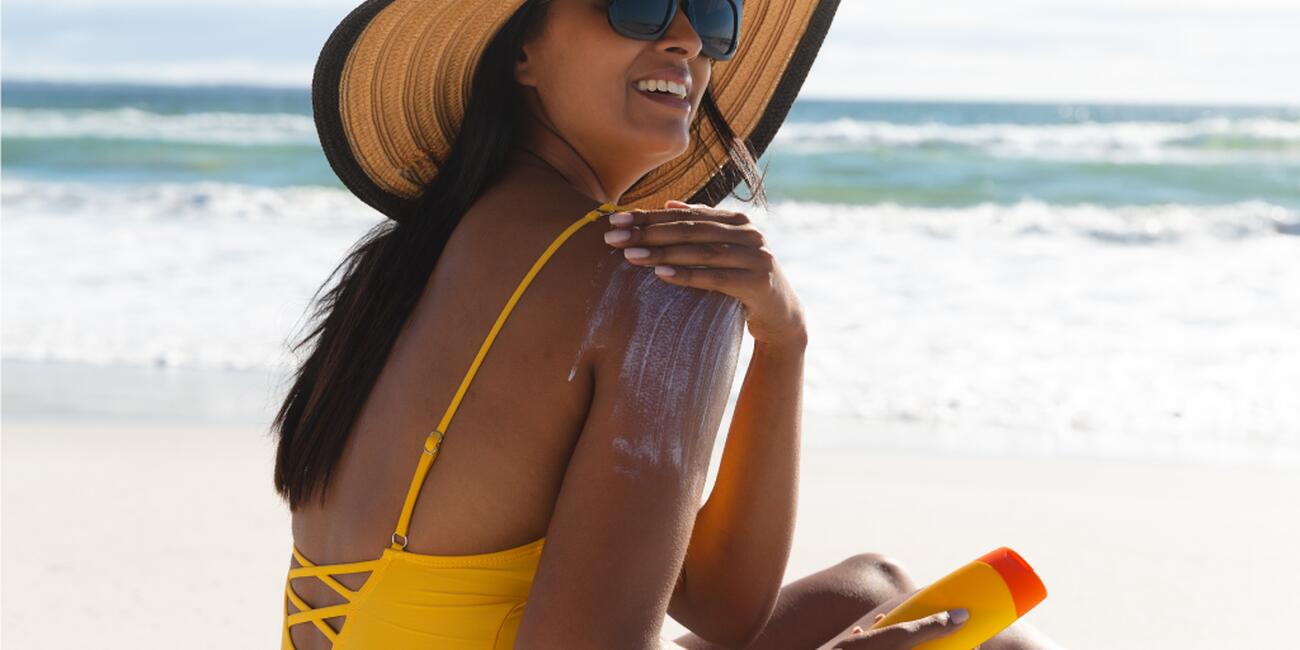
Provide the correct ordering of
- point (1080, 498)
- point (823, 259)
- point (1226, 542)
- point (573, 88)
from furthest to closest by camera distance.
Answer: point (823, 259), point (1080, 498), point (1226, 542), point (573, 88)

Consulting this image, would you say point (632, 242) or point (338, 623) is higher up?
point (632, 242)

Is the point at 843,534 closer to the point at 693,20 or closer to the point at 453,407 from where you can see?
the point at 693,20

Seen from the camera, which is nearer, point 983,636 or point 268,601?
point 983,636

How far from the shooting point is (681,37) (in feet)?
A: 6.22

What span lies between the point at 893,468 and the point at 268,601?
226 cm

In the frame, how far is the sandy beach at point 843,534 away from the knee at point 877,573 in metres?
1.32

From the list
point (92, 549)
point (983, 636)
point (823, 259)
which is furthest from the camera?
point (823, 259)

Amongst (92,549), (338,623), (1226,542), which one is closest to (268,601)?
(92,549)

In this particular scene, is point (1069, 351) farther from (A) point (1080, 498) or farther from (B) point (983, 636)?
(B) point (983, 636)

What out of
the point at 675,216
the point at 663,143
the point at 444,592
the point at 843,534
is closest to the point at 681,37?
the point at 663,143

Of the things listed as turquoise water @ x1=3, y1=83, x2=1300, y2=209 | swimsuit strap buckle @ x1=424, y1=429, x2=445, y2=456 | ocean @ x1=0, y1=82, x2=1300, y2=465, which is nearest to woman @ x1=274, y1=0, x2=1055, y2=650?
swimsuit strap buckle @ x1=424, y1=429, x2=445, y2=456

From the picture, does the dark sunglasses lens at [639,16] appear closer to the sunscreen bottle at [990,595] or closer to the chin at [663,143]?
the chin at [663,143]

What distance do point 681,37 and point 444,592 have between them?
2.65 feet

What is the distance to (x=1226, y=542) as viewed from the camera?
14.1ft
